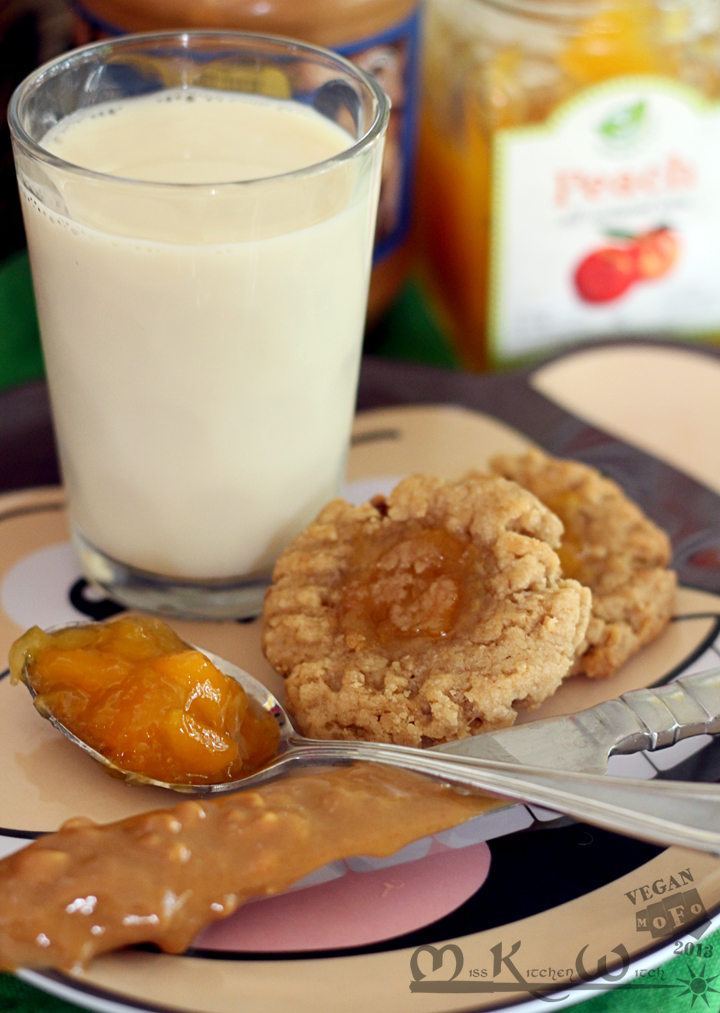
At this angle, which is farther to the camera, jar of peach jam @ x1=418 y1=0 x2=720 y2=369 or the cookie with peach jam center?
jar of peach jam @ x1=418 y1=0 x2=720 y2=369

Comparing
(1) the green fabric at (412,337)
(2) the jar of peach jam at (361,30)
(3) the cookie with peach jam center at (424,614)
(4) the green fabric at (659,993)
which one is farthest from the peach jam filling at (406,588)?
(1) the green fabric at (412,337)

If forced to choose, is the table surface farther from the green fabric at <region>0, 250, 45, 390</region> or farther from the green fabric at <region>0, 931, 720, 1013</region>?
the green fabric at <region>0, 931, 720, 1013</region>

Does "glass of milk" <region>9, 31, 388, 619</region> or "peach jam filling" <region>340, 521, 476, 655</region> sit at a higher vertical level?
"glass of milk" <region>9, 31, 388, 619</region>

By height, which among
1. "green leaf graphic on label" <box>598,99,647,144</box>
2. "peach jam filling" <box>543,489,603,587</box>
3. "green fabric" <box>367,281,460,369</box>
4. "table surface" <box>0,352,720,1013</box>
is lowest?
"green fabric" <box>367,281,460,369</box>

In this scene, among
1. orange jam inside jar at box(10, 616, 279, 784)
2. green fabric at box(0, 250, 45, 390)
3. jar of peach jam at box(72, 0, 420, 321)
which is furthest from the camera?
green fabric at box(0, 250, 45, 390)

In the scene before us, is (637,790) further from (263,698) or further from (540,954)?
(263,698)

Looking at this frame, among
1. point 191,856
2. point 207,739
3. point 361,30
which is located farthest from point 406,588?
point 361,30

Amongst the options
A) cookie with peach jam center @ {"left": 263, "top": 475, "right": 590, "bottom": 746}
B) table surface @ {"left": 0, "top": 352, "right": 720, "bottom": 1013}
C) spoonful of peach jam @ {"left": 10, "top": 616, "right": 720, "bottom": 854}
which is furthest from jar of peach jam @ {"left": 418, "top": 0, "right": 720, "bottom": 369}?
spoonful of peach jam @ {"left": 10, "top": 616, "right": 720, "bottom": 854}

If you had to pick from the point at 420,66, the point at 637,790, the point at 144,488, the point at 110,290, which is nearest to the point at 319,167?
the point at 110,290
